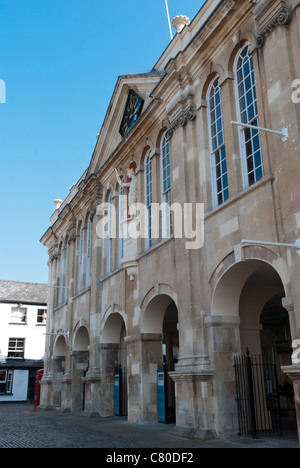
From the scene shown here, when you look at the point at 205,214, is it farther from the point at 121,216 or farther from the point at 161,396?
the point at 121,216

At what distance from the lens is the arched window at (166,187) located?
16.7 m

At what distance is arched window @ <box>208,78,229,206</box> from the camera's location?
45.1 feet

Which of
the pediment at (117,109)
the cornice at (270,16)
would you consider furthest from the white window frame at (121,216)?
the cornice at (270,16)

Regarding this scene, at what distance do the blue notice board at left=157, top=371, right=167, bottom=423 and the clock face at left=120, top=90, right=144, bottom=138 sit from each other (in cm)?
979

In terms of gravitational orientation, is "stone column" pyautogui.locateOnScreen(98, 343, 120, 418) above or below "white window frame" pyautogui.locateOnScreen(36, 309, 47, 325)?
below

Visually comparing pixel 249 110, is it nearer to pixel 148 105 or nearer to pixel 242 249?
pixel 242 249

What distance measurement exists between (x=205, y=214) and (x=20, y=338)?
114 feet

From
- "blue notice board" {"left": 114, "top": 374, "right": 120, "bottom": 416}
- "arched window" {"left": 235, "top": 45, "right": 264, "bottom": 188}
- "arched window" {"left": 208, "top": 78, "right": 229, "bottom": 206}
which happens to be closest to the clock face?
"arched window" {"left": 208, "top": 78, "right": 229, "bottom": 206}

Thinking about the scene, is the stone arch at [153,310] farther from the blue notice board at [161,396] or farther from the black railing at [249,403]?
the black railing at [249,403]

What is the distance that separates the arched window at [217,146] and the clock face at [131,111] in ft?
17.0

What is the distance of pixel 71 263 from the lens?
90.0 feet

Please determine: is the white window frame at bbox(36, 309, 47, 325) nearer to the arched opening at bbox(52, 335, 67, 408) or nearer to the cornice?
the arched opening at bbox(52, 335, 67, 408)
